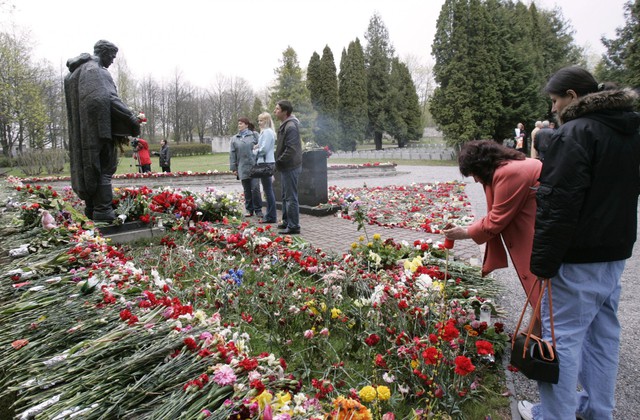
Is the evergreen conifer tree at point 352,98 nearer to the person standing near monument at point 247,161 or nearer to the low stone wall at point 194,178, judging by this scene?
the low stone wall at point 194,178

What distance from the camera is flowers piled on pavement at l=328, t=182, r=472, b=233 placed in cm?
803

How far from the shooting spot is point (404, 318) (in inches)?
118

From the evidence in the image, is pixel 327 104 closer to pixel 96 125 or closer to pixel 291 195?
pixel 291 195

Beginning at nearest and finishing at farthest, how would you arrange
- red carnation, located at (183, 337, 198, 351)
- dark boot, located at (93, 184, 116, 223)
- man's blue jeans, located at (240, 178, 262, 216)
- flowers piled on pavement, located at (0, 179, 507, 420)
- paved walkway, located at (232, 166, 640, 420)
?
1. flowers piled on pavement, located at (0, 179, 507, 420)
2. red carnation, located at (183, 337, 198, 351)
3. paved walkway, located at (232, 166, 640, 420)
4. dark boot, located at (93, 184, 116, 223)
5. man's blue jeans, located at (240, 178, 262, 216)

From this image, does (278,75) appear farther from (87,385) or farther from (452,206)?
(87,385)

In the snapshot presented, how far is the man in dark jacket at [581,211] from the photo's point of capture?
1.97 m

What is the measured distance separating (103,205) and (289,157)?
2.77 meters

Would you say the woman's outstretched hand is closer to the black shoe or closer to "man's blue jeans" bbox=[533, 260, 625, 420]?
"man's blue jeans" bbox=[533, 260, 625, 420]

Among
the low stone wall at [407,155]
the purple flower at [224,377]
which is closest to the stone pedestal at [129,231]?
the purple flower at [224,377]

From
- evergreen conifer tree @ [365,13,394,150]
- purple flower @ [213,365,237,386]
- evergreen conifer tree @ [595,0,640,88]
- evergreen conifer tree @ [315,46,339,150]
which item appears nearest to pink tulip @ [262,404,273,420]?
purple flower @ [213,365,237,386]

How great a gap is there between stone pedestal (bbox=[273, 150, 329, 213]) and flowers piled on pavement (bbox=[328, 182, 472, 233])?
1.24 ft

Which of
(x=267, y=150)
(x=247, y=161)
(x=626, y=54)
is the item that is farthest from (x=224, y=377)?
(x=626, y=54)

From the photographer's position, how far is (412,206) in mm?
9844

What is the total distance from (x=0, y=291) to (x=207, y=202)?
4.17 meters
